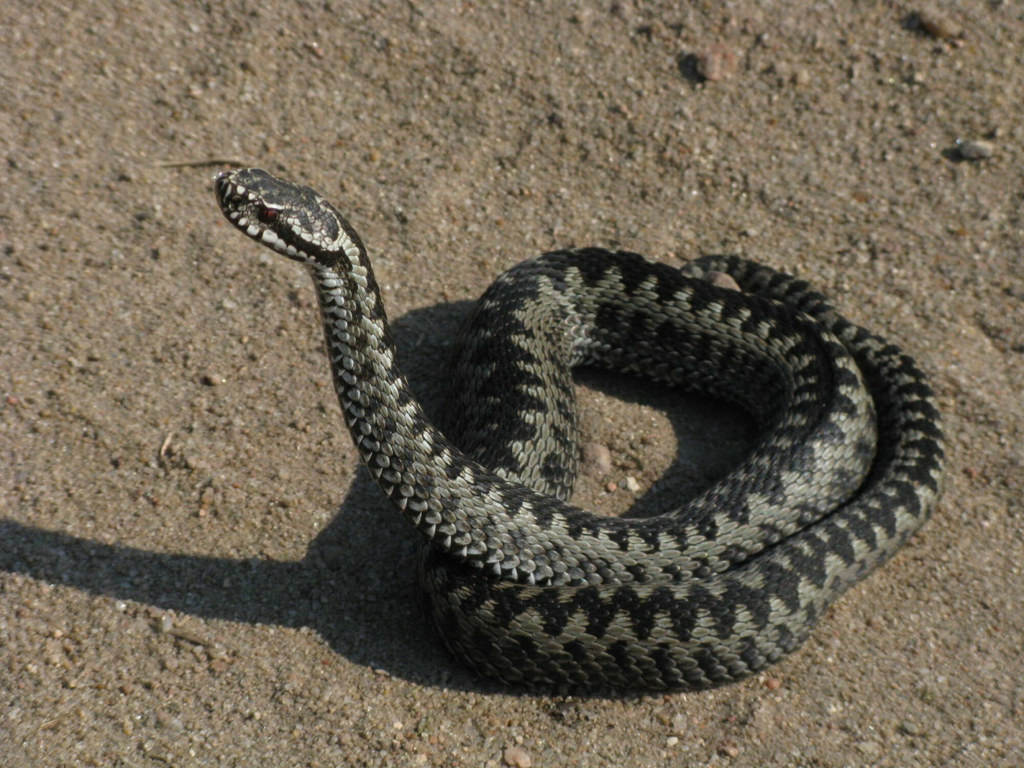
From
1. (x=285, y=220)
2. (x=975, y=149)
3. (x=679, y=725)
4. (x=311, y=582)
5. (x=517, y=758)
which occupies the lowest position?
(x=311, y=582)

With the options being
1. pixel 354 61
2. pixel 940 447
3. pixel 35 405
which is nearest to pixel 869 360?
pixel 940 447

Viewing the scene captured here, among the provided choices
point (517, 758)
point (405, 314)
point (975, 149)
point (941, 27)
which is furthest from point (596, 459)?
point (941, 27)

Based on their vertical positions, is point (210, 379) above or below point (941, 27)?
below

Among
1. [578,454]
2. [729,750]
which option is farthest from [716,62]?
[729,750]

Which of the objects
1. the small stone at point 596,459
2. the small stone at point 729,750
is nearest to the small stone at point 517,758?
the small stone at point 729,750

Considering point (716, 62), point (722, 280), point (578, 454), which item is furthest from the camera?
point (716, 62)

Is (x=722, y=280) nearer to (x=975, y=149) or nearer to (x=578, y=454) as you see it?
(x=578, y=454)

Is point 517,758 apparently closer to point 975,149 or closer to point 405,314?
point 405,314

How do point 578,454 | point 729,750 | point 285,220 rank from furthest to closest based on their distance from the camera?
point 578,454 → point 729,750 → point 285,220

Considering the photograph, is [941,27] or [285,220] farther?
[941,27]
